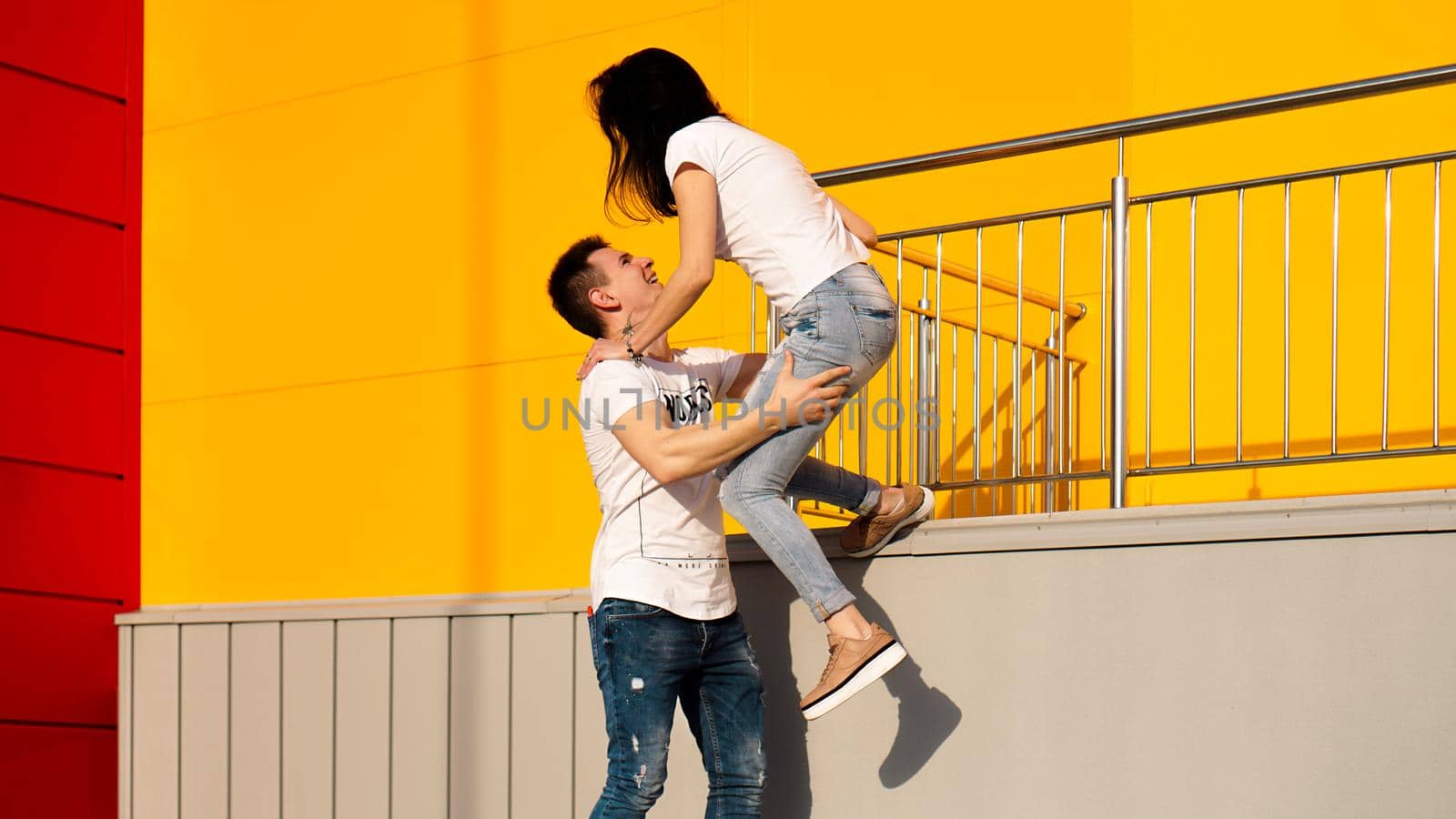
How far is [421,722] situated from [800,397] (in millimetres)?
2121

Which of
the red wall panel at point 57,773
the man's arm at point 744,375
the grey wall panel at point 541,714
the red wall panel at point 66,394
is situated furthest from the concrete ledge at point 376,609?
the man's arm at point 744,375

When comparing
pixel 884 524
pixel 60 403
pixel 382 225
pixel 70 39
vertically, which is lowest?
pixel 884 524

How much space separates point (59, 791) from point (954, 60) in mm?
3953

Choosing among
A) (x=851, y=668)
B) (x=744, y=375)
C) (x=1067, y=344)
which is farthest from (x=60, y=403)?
(x=851, y=668)

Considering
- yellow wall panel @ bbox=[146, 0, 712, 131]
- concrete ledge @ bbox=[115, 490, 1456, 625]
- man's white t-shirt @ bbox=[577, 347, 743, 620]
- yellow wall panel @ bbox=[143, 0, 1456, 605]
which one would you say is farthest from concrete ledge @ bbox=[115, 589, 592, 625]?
yellow wall panel @ bbox=[146, 0, 712, 131]

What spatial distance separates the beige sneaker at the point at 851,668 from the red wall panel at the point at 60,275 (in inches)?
147

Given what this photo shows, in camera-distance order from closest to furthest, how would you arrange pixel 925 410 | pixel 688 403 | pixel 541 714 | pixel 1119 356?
pixel 688 403 → pixel 1119 356 → pixel 925 410 → pixel 541 714

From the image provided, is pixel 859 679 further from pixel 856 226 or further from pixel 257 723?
pixel 257 723

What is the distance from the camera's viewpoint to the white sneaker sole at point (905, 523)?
153 inches

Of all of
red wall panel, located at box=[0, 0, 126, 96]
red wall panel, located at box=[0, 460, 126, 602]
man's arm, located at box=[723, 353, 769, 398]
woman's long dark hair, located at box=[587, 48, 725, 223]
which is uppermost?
red wall panel, located at box=[0, 0, 126, 96]

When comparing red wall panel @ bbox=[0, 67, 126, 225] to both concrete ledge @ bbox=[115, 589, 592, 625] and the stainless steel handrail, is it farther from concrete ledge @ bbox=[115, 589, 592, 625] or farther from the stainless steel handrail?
the stainless steel handrail

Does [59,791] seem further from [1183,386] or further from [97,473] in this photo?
[1183,386]

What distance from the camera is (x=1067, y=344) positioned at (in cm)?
541

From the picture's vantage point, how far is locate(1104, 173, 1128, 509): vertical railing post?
3.83 metres
